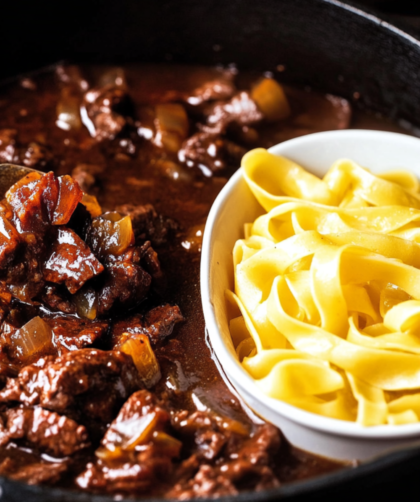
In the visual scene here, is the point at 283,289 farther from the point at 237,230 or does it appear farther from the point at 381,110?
the point at 381,110

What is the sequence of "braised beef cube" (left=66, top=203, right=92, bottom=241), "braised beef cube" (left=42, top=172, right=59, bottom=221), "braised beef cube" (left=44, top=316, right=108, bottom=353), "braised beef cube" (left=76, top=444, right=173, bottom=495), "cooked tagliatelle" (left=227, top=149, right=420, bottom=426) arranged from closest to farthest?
1. "braised beef cube" (left=76, top=444, right=173, bottom=495)
2. "cooked tagliatelle" (left=227, top=149, right=420, bottom=426)
3. "braised beef cube" (left=44, top=316, right=108, bottom=353)
4. "braised beef cube" (left=42, top=172, right=59, bottom=221)
5. "braised beef cube" (left=66, top=203, right=92, bottom=241)

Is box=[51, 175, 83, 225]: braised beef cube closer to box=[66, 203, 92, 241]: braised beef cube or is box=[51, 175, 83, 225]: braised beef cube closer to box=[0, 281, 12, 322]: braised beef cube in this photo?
box=[66, 203, 92, 241]: braised beef cube

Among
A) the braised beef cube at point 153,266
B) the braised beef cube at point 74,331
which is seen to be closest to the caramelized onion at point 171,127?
the braised beef cube at point 153,266

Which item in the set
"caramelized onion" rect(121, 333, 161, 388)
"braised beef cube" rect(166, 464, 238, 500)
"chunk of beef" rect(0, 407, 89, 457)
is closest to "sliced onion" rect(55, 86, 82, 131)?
"caramelized onion" rect(121, 333, 161, 388)

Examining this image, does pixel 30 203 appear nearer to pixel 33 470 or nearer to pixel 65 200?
pixel 65 200

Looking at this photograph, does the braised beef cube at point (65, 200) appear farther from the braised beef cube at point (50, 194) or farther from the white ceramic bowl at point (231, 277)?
the white ceramic bowl at point (231, 277)

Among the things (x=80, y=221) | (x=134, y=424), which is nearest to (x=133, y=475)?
(x=134, y=424)

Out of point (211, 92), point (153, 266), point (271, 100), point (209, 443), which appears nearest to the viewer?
point (209, 443)
